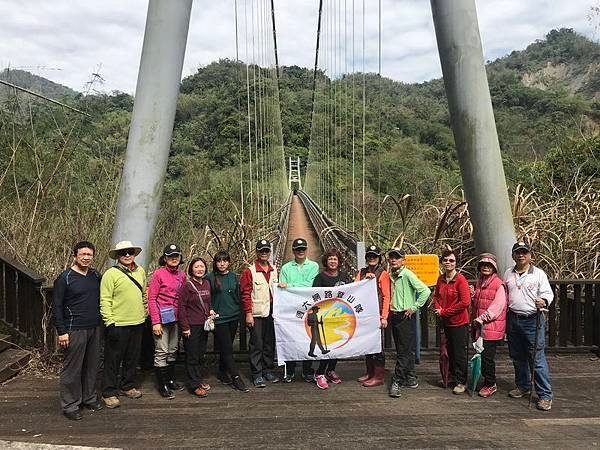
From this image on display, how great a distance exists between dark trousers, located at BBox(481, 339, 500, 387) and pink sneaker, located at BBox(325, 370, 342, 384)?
96cm

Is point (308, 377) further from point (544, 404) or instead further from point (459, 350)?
point (544, 404)

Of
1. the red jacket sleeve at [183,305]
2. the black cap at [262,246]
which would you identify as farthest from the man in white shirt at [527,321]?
the red jacket sleeve at [183,305]

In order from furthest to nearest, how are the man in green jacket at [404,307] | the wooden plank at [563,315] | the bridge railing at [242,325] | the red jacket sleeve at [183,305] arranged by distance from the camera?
the wooden plank at [563,315], the bridge railing at [242,325], the man in green jacket at [404,307], the red jacket sleeve at [183,305]

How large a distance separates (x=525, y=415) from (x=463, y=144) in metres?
2.06

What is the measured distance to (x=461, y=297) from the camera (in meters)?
3.46

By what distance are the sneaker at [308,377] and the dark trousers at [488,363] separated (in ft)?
3.71

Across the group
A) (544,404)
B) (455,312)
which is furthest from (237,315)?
(544,404)

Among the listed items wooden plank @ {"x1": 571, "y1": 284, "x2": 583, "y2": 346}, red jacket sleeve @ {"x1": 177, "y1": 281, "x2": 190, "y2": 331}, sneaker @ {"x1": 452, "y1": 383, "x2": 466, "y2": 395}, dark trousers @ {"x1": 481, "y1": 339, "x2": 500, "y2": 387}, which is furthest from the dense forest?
sneaker @ {"x1": 452, "y1": 383, "x2": 466, "y2": 395}

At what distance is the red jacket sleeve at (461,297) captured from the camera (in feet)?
11.3

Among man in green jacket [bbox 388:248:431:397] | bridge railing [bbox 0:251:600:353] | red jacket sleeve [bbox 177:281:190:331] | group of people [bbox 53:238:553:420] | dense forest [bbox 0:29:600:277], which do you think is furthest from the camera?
dense forest [bbox 0:29:600:277]

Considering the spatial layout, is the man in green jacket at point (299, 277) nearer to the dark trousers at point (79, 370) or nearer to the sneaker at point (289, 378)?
the sneaker at point (289, 378)

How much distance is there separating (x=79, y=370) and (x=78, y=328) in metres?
0.25

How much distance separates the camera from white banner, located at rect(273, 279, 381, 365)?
3744 mm

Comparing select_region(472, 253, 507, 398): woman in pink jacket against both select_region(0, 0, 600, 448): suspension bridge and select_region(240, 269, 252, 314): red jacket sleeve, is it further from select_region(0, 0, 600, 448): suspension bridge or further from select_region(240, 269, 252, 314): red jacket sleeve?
select_region(240, 269, 252, 314): red jacket sleeve
